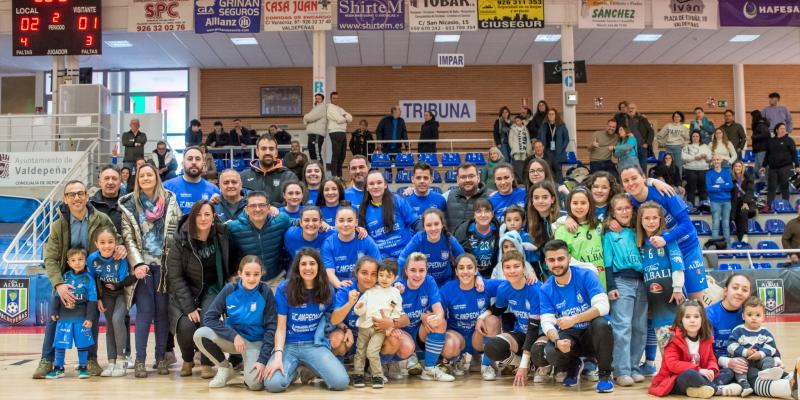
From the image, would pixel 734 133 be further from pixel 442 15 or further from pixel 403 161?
pixel 403 161

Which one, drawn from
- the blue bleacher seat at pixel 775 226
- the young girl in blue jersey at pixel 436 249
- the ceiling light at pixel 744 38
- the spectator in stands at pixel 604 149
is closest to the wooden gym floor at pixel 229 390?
the young girl in blue jersey at pixel 436 249

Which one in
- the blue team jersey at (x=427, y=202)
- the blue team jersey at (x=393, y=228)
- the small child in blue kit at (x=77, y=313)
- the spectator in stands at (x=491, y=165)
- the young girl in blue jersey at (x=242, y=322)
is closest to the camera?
the young girl in blue jersey at (x=242, y=322)

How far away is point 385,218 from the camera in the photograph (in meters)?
6.18

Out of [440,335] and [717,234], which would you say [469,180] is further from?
[717,234]

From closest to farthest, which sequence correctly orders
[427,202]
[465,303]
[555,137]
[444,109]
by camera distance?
[465,303] < [427,202] < [555,137] < [444,109]

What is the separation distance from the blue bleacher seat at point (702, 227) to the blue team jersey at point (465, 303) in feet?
28.1

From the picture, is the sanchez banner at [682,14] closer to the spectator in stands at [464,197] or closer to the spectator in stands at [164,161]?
the spectator in stands at [464,197]

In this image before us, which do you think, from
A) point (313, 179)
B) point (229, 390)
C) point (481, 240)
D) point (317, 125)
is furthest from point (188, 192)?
point (317, 125)

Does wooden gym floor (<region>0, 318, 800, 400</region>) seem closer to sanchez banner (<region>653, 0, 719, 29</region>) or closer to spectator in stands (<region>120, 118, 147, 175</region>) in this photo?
spectator in stands (<region>120, 118, 147, 175</region>)

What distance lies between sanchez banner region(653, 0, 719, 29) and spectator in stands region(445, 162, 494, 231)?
9.48 m

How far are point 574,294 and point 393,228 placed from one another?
175cm

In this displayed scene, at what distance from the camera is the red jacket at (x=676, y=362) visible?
479 centimetres

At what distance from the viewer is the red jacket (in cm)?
479

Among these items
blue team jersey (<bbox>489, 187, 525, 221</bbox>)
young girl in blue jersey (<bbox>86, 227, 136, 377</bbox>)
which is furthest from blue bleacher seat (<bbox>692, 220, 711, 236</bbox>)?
young girl in blue jersey (<bbox>86, 227, 136, 377</bbox>)
